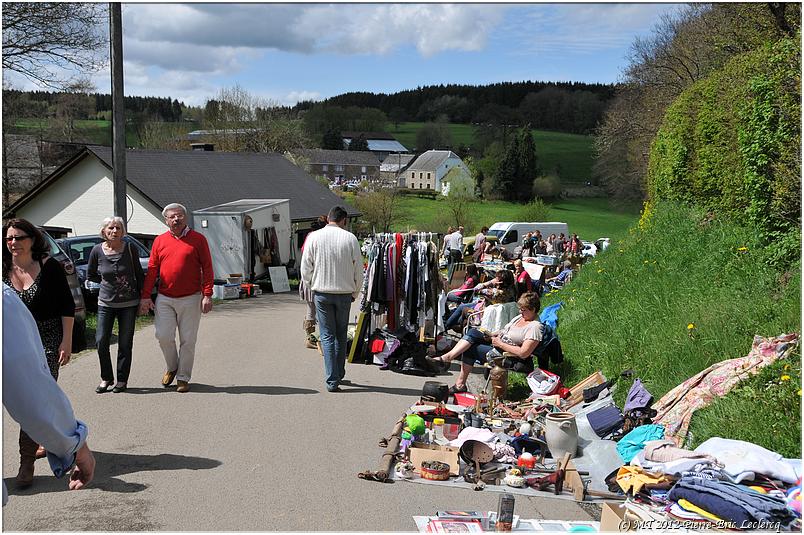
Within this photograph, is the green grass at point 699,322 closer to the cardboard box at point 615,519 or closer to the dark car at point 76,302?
the cardboard box at point 615,519

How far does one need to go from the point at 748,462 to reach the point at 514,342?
12.9 feet

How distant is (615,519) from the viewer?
5094 millimetres

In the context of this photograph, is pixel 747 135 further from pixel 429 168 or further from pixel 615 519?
pixel 429 168

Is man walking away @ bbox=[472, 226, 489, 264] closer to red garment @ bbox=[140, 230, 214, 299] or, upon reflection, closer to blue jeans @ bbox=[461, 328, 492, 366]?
blue jeans @ bbox=[461, 328, 492, 366]

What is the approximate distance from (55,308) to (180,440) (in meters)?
1.62

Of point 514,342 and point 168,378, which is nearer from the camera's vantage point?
point 168,378

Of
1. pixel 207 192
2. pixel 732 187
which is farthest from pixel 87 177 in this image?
pixel 732 187

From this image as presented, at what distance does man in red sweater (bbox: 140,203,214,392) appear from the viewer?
858 centimetres

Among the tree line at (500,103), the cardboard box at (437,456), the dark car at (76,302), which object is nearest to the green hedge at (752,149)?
the cardboard box at (437,456)

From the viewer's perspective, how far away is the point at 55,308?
20.7ft

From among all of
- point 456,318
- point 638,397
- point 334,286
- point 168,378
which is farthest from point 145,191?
point 638,397

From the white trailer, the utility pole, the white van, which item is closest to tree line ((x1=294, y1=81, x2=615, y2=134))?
the white van

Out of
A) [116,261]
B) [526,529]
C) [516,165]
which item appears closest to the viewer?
[526,529]

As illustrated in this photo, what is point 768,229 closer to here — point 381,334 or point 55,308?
point 381,334
